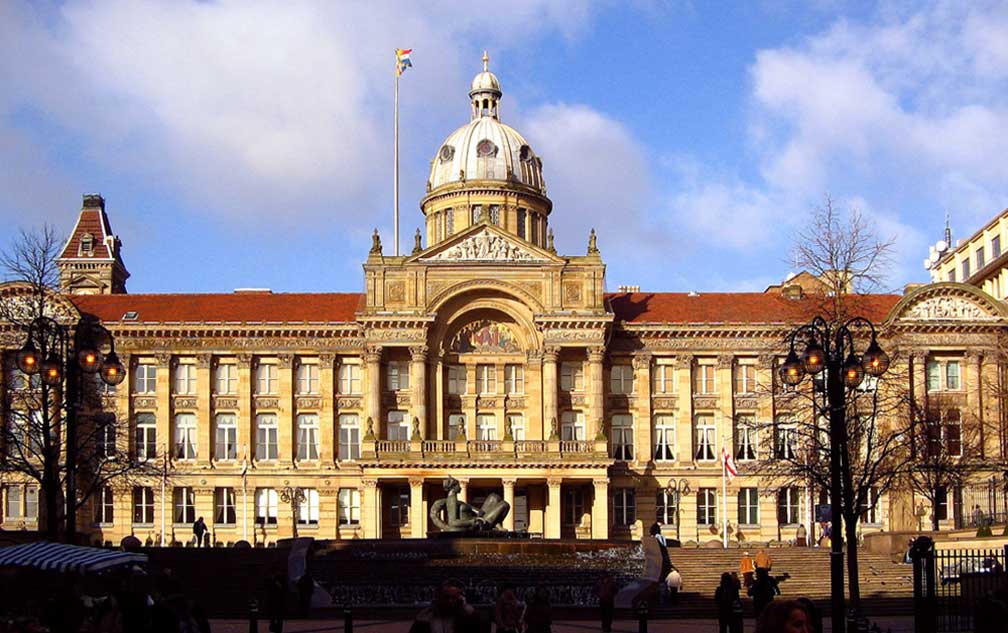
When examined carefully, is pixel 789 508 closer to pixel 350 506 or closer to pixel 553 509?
pixel 553 509

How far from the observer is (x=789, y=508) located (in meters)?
83.1

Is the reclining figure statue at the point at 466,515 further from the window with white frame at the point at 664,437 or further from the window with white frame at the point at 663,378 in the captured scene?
the window with white frame at the point at 663,378

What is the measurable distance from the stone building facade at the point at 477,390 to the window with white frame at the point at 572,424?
8 cm

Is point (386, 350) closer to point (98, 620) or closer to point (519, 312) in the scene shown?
point (519, 312)

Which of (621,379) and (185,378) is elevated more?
(185,378)

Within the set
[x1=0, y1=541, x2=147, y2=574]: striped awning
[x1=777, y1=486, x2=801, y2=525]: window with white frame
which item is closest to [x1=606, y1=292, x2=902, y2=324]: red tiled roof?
[x1=777, y1=486, x2=801, y2=525]: window with white frame

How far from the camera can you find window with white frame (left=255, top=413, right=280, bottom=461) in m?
83.5

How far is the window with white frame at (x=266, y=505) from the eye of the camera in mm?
82375

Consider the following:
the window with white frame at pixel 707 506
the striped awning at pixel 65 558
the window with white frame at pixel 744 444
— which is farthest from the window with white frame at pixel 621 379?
the striped awning at pixel 65 558

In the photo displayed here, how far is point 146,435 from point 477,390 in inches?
718

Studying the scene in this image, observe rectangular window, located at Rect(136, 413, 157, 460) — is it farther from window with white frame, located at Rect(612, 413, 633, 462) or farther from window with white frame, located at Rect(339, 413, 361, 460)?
window with white frame, located at Rect(612, 413, 633, 462)

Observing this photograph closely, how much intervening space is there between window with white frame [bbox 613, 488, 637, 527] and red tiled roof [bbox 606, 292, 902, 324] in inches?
364

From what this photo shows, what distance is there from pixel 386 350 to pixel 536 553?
28.2m

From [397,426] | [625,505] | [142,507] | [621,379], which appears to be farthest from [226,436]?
[625,505]
